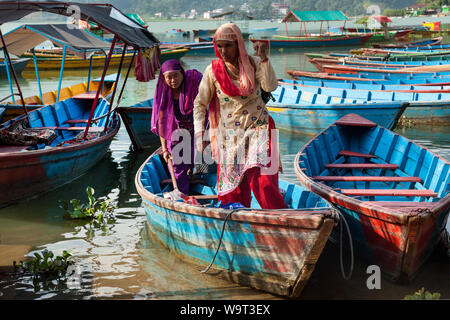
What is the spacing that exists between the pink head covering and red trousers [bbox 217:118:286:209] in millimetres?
450

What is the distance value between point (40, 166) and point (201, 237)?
10.3 ft

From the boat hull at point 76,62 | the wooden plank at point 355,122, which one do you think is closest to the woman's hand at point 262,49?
the wooden plank at point 355,122

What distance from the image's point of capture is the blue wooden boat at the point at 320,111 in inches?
342

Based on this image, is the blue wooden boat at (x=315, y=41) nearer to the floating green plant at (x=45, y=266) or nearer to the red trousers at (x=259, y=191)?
the red trousers at (x=259, y=191)

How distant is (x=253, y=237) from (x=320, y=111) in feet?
19.4

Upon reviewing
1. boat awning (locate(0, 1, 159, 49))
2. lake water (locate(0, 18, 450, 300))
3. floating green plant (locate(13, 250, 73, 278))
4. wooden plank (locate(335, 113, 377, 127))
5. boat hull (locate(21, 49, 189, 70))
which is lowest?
lake water (locate(0, 18, 450, 300))

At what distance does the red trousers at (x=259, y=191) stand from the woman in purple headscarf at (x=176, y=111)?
1.05 m

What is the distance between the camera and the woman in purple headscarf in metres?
4.84

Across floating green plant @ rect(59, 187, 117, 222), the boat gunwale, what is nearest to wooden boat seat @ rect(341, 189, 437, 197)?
the boat gunwale

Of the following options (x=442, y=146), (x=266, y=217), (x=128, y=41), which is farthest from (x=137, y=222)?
(x=442, y=146)

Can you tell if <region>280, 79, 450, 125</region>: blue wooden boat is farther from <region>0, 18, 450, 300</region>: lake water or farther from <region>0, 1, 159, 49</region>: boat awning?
<region>0, 1, 159, 49</region>: boat awning

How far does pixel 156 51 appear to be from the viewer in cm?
716
